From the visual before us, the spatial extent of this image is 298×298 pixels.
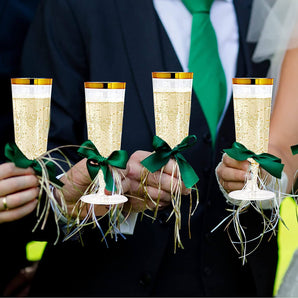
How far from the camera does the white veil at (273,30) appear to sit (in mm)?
1416

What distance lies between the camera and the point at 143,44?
1.38 meters

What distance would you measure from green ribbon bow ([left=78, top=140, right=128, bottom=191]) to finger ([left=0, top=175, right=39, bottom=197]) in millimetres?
110

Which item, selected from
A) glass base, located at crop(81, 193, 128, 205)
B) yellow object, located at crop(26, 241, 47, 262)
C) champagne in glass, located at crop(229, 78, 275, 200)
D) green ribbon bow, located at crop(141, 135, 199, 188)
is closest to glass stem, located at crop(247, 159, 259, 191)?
champagne in glass, located at crop(229, 78, 275, 200)

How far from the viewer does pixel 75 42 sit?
139 cm

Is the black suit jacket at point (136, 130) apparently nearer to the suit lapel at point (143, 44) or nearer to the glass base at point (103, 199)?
the suit lapel at point (143, 44)

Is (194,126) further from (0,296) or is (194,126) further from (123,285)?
(0,296)

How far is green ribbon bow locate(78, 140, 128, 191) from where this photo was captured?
105cm

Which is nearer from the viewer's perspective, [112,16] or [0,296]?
[112,16]

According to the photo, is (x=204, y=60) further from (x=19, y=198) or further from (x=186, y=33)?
(x=19, y=198)

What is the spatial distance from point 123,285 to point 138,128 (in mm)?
413

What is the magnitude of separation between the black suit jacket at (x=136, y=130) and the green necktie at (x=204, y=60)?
0.04m

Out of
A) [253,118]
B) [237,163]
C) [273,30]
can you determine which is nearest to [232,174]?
[237,163]

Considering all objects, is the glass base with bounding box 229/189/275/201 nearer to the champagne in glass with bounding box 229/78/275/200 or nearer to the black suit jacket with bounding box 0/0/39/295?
the champagne in glass with bounding box 229/78/275/200

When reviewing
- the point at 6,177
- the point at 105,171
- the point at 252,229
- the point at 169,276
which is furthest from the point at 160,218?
the point at 6,177
